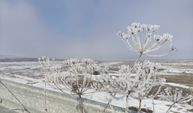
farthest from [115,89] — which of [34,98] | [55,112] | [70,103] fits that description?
[34,98]

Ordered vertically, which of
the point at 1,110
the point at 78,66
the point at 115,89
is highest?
the point at 78,66

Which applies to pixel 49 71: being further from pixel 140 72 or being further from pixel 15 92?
pixel 15 92

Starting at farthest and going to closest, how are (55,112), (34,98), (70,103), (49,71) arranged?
1. (34,98)
2. (55,112)
3. (70,103)
4. (49,71)

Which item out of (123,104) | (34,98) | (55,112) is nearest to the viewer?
(123,104)

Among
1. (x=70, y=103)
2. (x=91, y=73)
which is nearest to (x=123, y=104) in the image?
(x=70, y=103)

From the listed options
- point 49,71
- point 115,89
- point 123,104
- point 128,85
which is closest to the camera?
point 128,85

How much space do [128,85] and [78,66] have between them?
1707 millimetres

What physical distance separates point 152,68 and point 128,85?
82 cm

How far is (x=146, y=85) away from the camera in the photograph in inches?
424

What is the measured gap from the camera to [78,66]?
11.2m

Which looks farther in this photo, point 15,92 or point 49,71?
point 15,92

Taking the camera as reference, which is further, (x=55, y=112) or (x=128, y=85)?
(x=55, y=112)

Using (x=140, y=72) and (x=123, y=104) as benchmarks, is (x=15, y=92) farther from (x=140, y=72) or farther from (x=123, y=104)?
(x=140, y=72)

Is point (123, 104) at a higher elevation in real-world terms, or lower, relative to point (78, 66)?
lower
